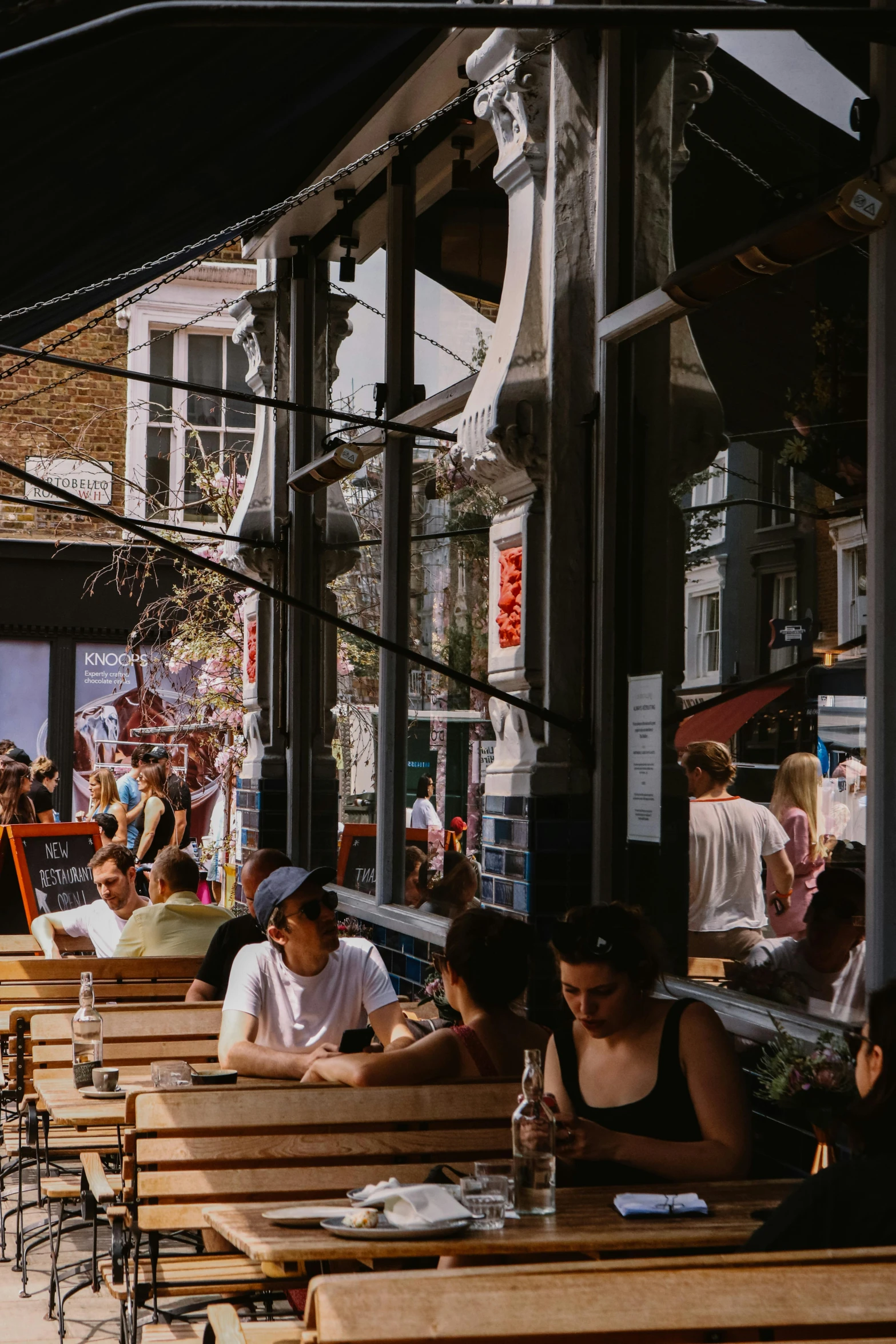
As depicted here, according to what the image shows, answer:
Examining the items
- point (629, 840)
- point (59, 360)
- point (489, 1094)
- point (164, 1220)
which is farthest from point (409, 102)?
point (164, 1220)

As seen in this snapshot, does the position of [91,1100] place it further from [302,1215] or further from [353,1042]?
[302,1215]

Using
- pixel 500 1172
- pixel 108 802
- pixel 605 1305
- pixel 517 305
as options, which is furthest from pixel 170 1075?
pixel 108 802

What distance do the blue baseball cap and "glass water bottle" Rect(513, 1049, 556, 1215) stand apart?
1796 mm

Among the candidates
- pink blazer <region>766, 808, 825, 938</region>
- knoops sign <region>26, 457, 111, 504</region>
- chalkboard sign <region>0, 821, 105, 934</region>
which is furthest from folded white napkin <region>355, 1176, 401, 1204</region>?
knoops sign <region>26, 457, 111, 504</region>

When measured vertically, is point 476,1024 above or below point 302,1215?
above

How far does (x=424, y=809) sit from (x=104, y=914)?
1618 millimetres

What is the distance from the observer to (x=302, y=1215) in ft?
→ 9.95

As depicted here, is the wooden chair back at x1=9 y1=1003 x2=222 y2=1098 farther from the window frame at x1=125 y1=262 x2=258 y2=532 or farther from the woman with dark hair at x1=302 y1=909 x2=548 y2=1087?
the window frame at x1=125 y1=262 x2=258 y2=532

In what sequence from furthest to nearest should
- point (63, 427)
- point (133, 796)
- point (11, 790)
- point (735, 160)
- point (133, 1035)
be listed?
point (63, 427) → point (133, 796) → point (11, 790) → point (133, 1035) → point (735, 160)

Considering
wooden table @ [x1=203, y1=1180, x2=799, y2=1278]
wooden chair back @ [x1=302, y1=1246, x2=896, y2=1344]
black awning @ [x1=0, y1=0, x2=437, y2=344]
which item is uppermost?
black awning @ [x1=0, y1=0, x2=437, y2=344]

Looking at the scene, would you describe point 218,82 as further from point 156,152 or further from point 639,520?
point 639,520

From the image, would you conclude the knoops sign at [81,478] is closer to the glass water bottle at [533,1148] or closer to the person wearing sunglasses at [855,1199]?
the glass water bottle at [533,1148]

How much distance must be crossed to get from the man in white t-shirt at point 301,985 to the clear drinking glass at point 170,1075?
17.9 inches

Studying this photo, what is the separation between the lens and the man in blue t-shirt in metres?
13.4
